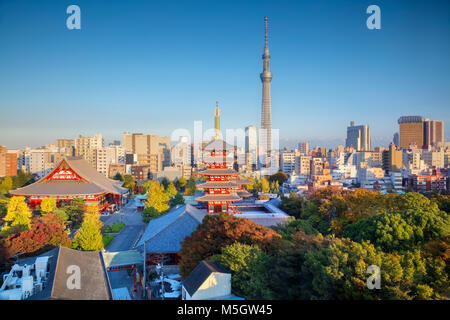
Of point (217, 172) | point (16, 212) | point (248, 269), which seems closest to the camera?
point (248, 269)

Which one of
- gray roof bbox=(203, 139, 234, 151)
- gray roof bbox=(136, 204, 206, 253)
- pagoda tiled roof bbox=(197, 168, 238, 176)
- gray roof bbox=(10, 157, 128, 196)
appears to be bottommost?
gray roof bbox=(136, 204, 206, 253)

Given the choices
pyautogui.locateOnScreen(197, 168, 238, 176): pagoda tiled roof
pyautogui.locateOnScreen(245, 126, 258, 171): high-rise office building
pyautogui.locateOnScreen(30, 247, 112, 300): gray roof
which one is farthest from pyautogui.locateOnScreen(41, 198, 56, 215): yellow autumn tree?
pyautogui.locateOnScreen(245, 126, 258, 171): high-rise office building

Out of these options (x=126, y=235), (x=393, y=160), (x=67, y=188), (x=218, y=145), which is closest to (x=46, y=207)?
(x=67, y=188)

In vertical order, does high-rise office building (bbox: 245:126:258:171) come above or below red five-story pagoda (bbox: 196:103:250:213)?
above

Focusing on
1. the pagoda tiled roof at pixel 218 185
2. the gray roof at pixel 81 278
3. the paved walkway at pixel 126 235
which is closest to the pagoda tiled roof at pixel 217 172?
the pagoda tiled roof at pixel 218 185

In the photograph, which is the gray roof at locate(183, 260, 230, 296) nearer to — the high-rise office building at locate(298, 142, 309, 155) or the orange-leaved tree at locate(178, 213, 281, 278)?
the orange-leaved tree at locate(178, 213, 281, 278)

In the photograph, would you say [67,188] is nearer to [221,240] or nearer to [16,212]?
[16,212]
